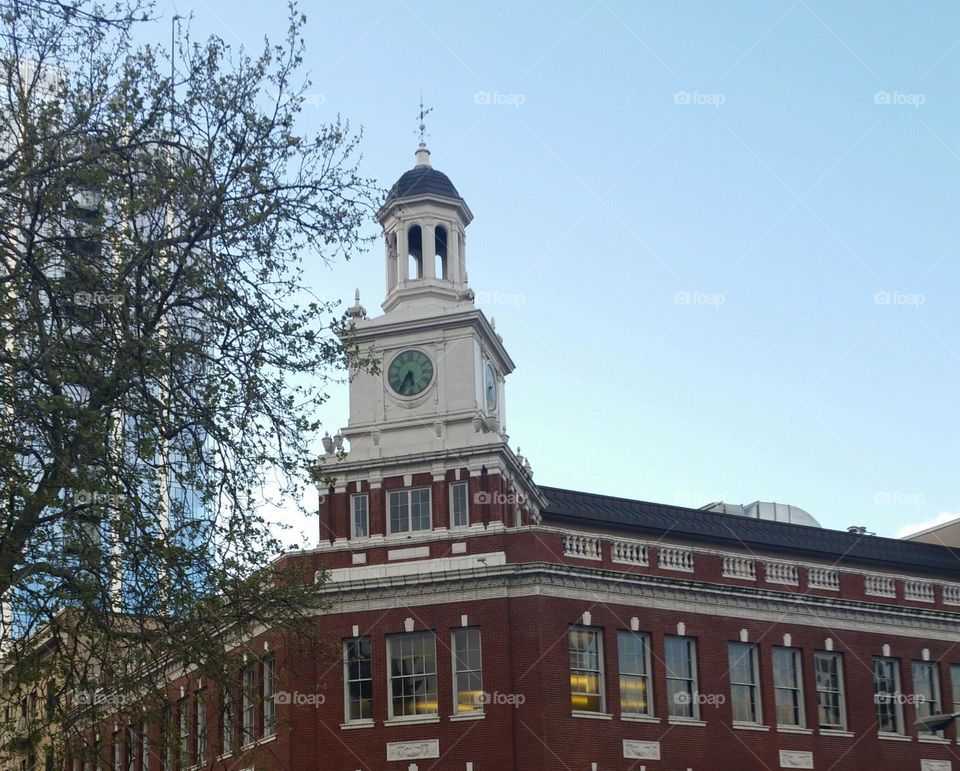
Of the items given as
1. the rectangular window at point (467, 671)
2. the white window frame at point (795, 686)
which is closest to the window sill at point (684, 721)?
the white window frame at point (795, 686)

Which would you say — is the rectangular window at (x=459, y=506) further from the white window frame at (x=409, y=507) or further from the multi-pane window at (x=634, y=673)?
the multi-pane window at (x=634, y=673)

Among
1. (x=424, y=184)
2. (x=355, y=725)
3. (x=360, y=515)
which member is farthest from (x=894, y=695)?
(x=424, y=184)

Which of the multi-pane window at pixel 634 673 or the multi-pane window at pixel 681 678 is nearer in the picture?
the multi-pane window at pixel 634 673

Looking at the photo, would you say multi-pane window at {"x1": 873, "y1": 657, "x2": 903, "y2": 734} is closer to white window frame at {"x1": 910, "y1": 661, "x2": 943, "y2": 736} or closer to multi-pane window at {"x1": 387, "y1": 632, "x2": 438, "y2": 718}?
white window frame at {"x1": 910, "y1": 661, "x2": 943, "y2": 736}

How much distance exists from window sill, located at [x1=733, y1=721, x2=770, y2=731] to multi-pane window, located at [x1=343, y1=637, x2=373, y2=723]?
11.9 metres

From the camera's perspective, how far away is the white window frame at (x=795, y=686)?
48.2m

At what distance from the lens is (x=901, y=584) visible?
171 ft

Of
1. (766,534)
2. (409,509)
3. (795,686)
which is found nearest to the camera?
(795,686)

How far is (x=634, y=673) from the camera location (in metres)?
45.9

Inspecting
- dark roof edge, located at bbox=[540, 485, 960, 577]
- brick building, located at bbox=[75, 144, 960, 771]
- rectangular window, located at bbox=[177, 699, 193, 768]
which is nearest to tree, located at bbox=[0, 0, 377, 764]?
rectangular window, located at bbox=[177, 699, 193, 768]

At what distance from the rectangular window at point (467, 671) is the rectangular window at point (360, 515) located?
5645 millimetres

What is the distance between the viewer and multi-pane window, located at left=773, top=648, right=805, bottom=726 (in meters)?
48.3

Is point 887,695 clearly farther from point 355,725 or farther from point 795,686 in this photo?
point 355,725

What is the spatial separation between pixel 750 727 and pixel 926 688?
8010 millimetres
